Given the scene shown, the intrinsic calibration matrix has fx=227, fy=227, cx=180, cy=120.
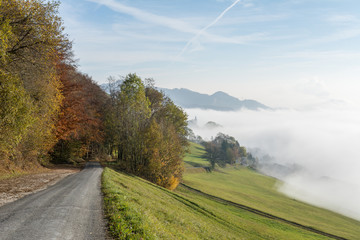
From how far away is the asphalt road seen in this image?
37.3 ft

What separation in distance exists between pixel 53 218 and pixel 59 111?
34.9 metres

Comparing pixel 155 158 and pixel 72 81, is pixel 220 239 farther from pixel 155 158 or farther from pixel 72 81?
pixel 72 81

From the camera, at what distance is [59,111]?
43781mm

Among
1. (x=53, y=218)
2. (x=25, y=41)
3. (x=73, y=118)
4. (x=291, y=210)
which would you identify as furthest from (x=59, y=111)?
(x=291, y=210)

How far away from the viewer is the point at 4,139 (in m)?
24.8

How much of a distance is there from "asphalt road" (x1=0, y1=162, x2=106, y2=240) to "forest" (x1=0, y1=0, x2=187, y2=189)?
1125cm

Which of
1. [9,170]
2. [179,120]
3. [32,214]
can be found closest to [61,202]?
[32,214]

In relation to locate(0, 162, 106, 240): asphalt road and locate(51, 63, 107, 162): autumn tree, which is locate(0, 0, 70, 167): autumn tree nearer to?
locate(0, 162, 106, 240): asphalt road

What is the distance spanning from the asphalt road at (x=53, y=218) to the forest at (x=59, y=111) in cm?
1125

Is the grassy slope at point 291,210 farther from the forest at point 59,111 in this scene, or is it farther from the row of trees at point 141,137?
the forest at point 59,111

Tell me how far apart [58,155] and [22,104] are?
3624 centimetres

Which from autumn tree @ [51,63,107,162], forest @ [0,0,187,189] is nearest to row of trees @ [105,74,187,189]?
forest @ [0,0,187,189]

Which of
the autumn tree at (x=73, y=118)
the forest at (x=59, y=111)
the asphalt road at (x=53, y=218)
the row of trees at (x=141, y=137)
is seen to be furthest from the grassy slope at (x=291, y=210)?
the asphalt road at (x=53, y=218)

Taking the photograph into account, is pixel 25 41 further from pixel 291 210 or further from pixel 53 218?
pixel 291 210
